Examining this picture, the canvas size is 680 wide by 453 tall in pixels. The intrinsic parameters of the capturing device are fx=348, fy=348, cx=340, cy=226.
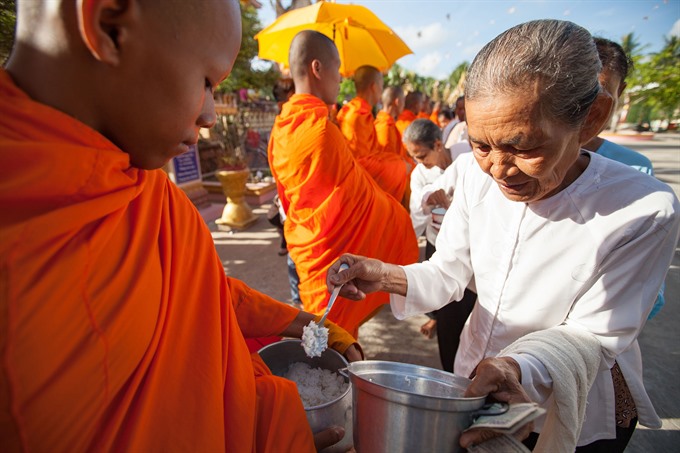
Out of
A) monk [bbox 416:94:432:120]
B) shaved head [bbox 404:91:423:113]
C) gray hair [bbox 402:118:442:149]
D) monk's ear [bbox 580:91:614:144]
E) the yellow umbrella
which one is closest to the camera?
monk's ear [bbox 580:91:614:144]

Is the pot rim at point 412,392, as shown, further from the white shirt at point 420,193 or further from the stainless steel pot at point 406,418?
the white shirt at point 420,193

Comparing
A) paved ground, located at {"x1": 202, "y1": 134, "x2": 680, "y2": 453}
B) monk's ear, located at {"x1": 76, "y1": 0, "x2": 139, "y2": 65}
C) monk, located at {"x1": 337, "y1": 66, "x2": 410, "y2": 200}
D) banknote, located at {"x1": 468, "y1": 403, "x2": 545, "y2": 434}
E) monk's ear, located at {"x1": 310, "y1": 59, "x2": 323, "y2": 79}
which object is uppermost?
monk's ear, located at {"x1": 310, "y1": 59, "x2": 323, "y2": 79}

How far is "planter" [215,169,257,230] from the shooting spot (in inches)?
248

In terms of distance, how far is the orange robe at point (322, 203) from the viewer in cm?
277

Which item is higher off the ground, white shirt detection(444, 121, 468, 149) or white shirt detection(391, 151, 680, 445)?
white shirt detection(444, 121, 468, 149)

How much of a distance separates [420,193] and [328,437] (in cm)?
268

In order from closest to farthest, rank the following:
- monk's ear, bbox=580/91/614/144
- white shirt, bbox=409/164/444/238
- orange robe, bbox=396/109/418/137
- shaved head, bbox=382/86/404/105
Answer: monk's ear, bbox=580/91/614/144
white shirt, bbox=409/164/444/238
shaved head, bbox=382/86/404/105
orange robe, bbox=396/109/418/137

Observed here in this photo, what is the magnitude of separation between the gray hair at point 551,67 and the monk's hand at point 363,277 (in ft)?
2.88

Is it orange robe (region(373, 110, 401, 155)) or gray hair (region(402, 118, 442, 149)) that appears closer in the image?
gray hair (region(402, 118, 442, 149))

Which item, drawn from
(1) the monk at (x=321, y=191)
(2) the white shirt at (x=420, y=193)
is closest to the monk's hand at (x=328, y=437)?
(1) the monk at (x=321, y=191)

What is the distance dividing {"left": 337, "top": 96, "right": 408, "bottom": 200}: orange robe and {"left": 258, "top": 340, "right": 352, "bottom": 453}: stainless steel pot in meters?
2.92

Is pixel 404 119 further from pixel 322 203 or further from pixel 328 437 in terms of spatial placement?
pixel 328 437

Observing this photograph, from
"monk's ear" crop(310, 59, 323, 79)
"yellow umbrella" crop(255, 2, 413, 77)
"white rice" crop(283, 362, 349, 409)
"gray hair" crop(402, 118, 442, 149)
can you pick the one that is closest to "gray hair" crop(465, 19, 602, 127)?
"white rice" crop(283, 362, 349, 409)

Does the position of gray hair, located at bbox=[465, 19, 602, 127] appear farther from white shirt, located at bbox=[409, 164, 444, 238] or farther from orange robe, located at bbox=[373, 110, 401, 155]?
orange robe, located at bbox=[373, 110, 401, 155]
